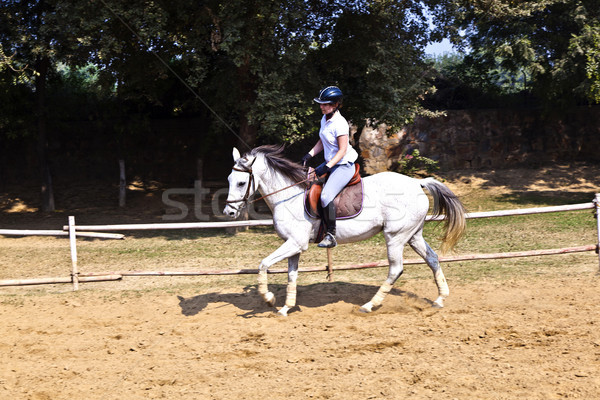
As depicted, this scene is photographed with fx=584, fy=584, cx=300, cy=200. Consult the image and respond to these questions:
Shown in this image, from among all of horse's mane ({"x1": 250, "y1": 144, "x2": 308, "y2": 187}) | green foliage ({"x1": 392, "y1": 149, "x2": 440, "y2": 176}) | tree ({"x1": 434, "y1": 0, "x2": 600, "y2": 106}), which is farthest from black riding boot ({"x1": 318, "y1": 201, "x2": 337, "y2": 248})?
green foliage ({"x1": 392, "y1": 149, "x2": 440, "y2": 176})

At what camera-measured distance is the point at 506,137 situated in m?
22.9

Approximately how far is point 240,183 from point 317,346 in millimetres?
2289

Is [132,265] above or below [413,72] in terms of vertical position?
below

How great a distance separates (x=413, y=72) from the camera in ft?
52.3

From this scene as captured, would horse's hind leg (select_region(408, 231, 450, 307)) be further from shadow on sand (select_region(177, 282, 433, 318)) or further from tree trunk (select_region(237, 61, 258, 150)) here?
tree trunk (select_region(237, 61, 258, 150))

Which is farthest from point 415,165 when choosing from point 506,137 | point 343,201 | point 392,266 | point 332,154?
point 332,154

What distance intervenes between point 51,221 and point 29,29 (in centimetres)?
594

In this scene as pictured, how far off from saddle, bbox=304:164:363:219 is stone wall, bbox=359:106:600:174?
1509 centimetres

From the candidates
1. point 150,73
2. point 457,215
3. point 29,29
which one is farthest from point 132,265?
point 29,29

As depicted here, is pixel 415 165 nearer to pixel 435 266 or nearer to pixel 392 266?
pixel 435 266

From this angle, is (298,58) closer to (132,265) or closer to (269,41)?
(269,41)

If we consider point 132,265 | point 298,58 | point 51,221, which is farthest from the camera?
point 51,221

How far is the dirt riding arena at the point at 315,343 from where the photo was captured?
5.21m

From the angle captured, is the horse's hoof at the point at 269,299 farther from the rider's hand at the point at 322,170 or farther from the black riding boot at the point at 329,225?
the rider's hand at the point at 322,170
